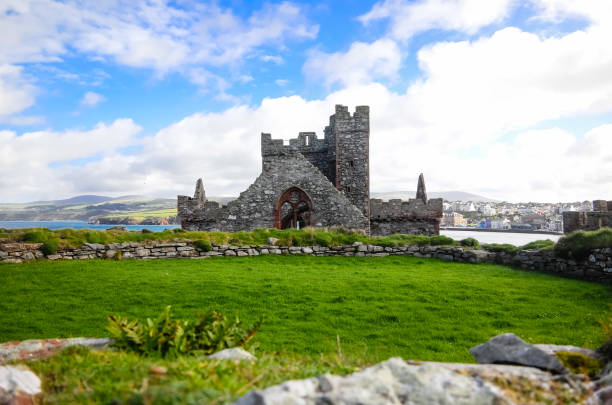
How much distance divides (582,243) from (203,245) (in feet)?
46.1

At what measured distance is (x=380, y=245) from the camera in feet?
55.5

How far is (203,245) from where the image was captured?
16047 mm

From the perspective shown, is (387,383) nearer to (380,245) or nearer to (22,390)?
(22,390)

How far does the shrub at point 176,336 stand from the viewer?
A: 459 cm

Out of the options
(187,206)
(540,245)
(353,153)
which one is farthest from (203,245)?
(353,153)

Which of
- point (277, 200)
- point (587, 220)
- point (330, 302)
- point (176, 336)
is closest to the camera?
point (176, 336)

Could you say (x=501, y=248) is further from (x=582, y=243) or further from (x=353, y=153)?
(x=353, y=153)

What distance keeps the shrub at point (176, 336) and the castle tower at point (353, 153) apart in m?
24.2

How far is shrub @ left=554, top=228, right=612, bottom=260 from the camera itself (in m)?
12.4

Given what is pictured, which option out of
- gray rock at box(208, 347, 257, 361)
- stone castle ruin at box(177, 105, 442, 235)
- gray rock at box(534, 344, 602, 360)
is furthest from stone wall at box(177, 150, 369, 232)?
gray rock at box(208, 347, 257, 361)

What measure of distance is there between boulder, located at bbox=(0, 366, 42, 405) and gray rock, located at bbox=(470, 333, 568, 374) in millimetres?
4399

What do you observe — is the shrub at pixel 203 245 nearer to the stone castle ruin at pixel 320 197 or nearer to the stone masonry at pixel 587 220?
the stone castle ruin at pixel 320 197

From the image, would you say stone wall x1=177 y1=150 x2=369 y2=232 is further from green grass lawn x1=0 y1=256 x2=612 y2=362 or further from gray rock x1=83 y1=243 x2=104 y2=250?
green grass lawn x1=0 y1=256 x2=612 y2=362

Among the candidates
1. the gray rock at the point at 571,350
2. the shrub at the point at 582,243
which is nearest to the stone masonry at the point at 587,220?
the shrub at the point at 582,243
